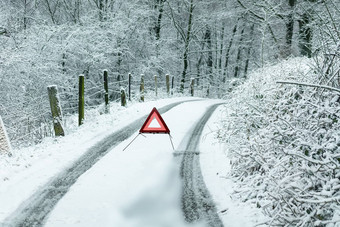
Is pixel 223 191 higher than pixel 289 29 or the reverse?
the reverse

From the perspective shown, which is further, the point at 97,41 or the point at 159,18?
the point at 159,18

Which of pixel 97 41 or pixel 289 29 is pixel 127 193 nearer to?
pixel 97 41

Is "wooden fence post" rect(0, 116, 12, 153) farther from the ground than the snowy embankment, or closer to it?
closer to it

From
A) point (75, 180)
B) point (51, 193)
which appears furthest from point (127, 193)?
point (51, 193)

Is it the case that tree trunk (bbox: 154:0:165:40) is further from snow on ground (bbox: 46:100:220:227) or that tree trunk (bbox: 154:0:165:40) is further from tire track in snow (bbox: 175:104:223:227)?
snow on ground (bbox: 46:100:220:227)

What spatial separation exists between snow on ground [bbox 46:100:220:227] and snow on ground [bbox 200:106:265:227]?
65cm

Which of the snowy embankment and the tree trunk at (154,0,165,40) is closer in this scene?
the snowy embankment

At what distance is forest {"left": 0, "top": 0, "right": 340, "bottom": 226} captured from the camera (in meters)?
3.63

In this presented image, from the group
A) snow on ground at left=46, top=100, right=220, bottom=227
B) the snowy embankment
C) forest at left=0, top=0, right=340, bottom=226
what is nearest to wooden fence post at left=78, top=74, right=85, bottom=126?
forest at left=0, top=0, right=340, bottom=226

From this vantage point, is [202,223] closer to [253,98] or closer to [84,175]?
[84,175]

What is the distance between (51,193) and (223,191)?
302 centimetres

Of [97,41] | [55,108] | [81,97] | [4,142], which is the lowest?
[4,142]

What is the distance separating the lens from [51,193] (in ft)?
16.4

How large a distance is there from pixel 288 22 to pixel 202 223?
16.7 m
